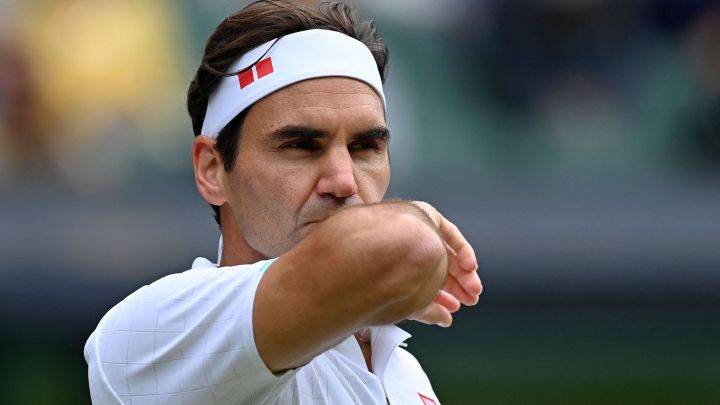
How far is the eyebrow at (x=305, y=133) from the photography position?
2723 millimetres

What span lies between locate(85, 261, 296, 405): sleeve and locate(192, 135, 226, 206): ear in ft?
1.99

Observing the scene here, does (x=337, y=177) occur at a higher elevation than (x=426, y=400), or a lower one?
higher

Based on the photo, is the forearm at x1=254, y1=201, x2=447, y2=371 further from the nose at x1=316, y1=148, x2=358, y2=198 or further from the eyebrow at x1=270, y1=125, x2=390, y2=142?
the eyebrow at x1=270, y1=125, x2=390, y2=142

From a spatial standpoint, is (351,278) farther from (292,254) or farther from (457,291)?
(457,291)

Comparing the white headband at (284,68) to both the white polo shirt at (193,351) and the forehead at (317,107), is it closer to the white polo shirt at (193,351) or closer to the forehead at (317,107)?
the forehead at (317,107)

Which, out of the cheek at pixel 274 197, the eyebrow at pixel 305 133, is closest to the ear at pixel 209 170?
the cheek at pixel 274 197

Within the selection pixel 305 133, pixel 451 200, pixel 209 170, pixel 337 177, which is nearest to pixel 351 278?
pixel 337 177

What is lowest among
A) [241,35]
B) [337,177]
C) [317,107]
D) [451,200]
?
[451,200]

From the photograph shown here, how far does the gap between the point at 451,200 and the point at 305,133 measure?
4.01 metres

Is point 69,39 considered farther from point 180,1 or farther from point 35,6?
point 180,1

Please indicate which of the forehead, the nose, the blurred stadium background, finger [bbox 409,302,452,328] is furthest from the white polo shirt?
the blurred stadium background

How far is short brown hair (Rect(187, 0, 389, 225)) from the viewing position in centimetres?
294

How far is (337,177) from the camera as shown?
105 inches

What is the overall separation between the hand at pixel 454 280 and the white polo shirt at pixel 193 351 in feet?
0.98
